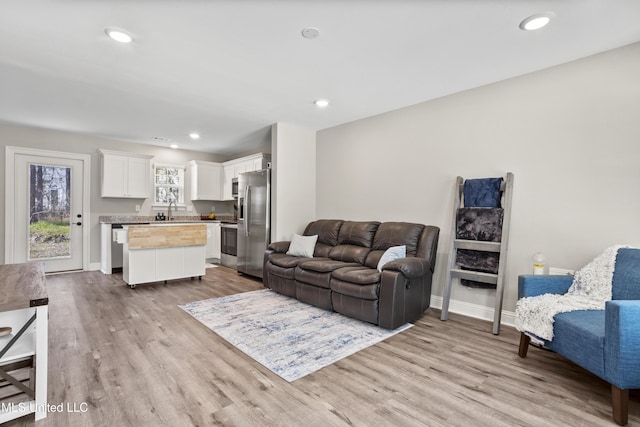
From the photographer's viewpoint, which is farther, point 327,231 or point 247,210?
point 247,210

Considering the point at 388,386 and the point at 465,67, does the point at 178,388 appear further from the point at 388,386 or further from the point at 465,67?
the point at 465,67

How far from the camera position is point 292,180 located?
199 inches

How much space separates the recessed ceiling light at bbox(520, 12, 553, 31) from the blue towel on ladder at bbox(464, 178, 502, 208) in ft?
4.54

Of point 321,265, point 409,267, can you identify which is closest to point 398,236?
point 409,267

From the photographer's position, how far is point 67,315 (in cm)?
333

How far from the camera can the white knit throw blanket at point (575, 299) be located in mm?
2178

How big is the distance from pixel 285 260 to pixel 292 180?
156cm

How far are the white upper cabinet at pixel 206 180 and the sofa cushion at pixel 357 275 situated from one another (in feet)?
15.0

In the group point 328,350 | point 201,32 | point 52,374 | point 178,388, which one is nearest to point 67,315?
point 52,374

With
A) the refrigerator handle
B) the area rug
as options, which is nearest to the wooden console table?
the area rug

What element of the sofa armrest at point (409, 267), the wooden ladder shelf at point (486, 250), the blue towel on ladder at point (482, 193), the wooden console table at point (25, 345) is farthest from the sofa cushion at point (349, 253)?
the wooden console table at point (25, 345)

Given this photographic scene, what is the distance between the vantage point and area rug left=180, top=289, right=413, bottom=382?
2.39m

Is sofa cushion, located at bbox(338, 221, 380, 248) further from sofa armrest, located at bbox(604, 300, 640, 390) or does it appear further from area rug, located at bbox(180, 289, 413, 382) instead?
sofa armrest, located at bbox(604, 300, 640, 390)

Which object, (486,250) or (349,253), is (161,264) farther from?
(486,250)
